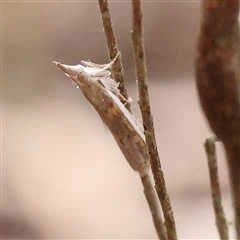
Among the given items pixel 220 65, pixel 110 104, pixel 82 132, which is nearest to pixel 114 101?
pixel 110 104

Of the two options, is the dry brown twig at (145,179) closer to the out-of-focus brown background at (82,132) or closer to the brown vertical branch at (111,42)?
the brown vertical branch at (111,42)

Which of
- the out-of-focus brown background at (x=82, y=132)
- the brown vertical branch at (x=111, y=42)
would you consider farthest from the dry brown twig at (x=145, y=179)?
the out-of-focus brown background at (x=82, y=132)

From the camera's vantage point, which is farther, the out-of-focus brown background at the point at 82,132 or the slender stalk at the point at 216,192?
the out-of-focus brown background at the point at 82,132

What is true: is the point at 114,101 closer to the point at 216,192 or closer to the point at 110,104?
the point at 110,104

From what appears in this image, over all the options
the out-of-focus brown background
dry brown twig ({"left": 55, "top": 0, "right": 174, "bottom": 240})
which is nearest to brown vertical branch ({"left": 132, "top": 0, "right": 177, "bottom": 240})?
dry brown twig ({"left": 55, "top": 0, "right": 174, "bottom": 240})

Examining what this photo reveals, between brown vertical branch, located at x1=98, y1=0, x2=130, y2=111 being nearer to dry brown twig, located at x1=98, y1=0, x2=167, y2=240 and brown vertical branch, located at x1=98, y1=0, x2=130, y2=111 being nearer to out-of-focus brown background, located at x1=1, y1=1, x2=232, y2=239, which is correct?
dry brown twig, located at x1=98, y1=0, x2=167, y2=240

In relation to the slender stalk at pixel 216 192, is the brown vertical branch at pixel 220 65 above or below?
above
